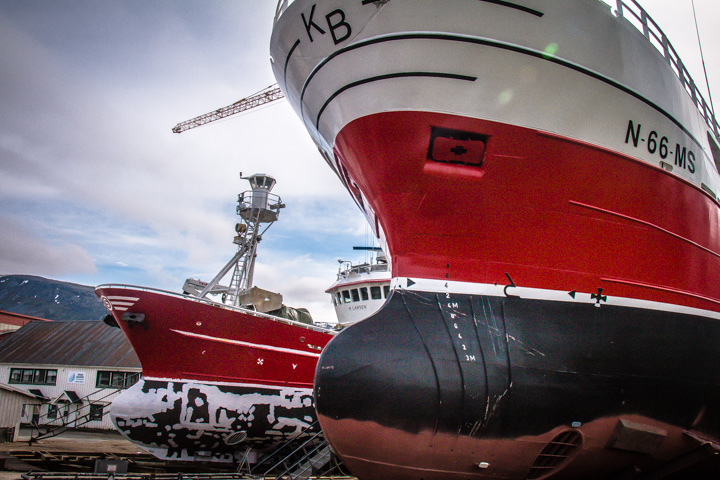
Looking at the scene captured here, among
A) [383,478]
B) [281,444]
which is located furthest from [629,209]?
[281,444]

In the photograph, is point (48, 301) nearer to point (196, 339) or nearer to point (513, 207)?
point (196, 339)

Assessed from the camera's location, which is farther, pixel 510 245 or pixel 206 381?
pixel 206 381

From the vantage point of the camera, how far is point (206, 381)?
29.5ft

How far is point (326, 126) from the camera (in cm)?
511

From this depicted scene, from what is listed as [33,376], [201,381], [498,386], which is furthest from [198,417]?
[33,376]

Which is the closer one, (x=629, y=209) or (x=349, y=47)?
(x=349, y=47)

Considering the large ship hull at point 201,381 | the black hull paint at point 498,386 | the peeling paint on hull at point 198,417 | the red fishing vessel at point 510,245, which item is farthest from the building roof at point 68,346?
the red fishing vessel at point 510,245

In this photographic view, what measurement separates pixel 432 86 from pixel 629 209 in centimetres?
230

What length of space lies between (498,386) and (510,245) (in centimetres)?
128

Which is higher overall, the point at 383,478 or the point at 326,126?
the point at 326,126

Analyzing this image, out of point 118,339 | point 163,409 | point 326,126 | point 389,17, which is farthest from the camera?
point 118,339

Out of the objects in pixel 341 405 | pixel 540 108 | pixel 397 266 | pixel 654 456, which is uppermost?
pixel 540 108

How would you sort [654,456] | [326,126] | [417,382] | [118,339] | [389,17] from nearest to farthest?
[417,382] → [389,17] → [654,456] → [326,126] → [118,339]

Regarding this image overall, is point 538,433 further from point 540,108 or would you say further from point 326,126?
point 326,126
